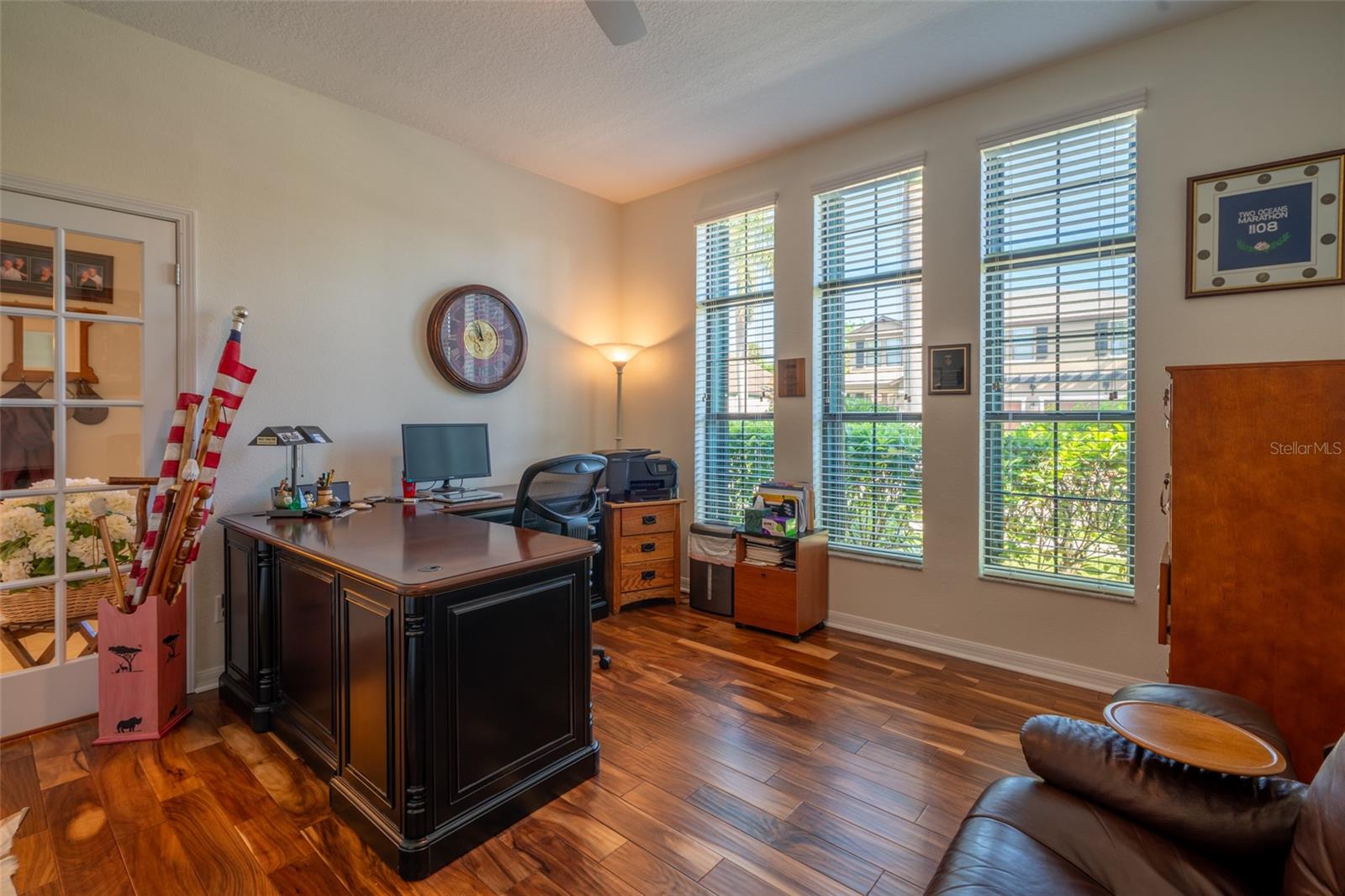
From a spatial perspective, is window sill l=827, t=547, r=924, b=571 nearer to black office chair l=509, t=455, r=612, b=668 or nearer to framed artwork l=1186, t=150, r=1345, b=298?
black office chair l=509, t=455, r=612, b=668

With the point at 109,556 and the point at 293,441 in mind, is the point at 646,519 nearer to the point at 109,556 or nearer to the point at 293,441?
the point at 293,441

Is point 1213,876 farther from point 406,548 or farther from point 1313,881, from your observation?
point 406,548

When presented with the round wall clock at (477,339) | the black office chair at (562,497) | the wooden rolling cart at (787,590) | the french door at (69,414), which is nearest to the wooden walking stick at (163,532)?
the french door at (69,414)

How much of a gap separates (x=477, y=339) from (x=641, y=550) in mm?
1715

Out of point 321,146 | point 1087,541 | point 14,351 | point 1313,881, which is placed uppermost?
point 321,146

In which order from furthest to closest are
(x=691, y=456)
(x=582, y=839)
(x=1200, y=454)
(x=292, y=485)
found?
1. (x=691, y=456)
2. (x=292, y=485)
3. (x=1200, y=454)
4. (x=582, y=839)

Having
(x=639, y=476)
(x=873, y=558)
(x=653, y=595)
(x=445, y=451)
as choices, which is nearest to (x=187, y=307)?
(x=445, y=451)

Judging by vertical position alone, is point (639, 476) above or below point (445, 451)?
below

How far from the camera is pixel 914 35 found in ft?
8.82

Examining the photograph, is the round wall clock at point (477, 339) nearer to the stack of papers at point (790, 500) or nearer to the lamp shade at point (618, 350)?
the lamp shade at point (618, 350)

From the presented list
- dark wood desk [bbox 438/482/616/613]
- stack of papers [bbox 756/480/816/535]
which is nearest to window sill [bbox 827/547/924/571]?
stack of papers [bbox 756/480/816/535]

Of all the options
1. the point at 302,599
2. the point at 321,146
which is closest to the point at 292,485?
the point at 302,599

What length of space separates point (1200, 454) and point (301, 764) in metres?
3.24

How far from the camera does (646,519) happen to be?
13.3ft
